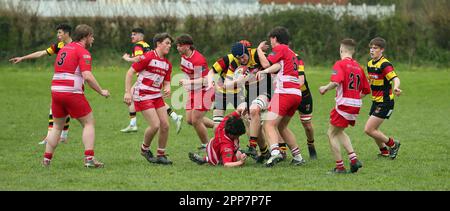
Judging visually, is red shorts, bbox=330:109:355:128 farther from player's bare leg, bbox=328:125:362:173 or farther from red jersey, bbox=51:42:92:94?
red jersey, bbox=51:42:92:94

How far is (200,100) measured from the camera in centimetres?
1272

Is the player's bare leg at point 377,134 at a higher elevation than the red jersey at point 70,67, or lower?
lower

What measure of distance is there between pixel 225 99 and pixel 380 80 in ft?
8.11

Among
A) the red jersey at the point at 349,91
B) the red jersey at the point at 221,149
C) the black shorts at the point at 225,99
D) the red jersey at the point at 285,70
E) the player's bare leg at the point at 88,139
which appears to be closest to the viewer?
the red jersey at the point at 349,91

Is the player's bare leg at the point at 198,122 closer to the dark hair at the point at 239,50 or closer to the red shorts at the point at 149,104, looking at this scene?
the red shorts at the point at 149,104

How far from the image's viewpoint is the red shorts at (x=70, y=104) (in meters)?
10.2

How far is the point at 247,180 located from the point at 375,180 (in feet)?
5.05

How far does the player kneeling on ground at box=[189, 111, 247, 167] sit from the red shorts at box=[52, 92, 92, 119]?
168 cm

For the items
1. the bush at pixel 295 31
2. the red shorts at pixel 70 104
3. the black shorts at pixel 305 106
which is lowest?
the bush at pixel 295 31

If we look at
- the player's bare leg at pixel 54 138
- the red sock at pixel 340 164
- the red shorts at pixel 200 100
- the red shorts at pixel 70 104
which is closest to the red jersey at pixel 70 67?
the red shorts at pixel 70 104

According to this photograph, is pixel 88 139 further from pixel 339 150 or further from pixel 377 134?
pixel 377 134

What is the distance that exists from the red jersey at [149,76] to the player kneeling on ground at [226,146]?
1037 millimetres
